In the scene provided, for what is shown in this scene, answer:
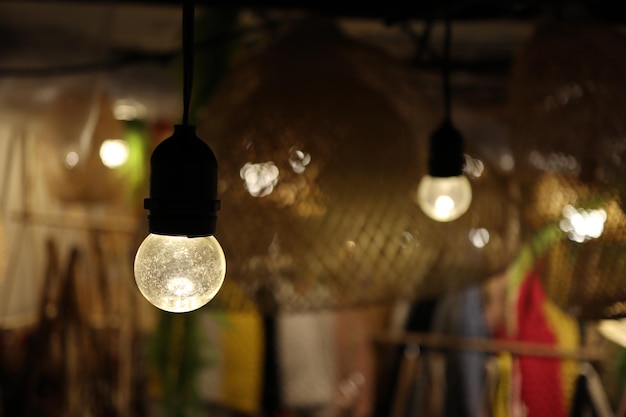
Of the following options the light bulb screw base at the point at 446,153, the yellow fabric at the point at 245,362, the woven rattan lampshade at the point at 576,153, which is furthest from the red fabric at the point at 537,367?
the light bulb screw base at the point at 446,153

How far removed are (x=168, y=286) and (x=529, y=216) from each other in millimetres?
760

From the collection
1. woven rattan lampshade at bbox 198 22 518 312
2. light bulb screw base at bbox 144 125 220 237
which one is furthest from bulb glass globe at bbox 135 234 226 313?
woven rattan lampshade at bbox 198 22 518 312

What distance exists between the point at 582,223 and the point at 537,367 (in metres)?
1.55

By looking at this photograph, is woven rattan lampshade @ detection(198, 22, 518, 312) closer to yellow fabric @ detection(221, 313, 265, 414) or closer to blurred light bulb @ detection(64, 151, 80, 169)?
blurred light bulb @ detection(64, 151, 80, 169)

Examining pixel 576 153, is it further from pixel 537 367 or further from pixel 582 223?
pixel 537 367

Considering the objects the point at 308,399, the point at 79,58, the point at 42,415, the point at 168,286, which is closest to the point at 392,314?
the point at 308,399

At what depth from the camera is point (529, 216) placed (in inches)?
52.3

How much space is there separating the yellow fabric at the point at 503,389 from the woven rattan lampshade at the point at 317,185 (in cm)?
142

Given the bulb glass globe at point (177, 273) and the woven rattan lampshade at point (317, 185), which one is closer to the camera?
the bulb glass globe at point (177, 273)

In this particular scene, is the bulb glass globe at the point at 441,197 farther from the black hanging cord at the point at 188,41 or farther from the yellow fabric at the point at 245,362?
the yellow fabric at the point at 245,362

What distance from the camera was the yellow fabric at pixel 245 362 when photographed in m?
3.18

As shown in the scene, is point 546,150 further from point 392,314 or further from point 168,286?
point 392,314

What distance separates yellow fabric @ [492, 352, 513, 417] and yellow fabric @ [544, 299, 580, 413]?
0.23 meters

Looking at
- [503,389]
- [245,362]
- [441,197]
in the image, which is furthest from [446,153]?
[245,362]
